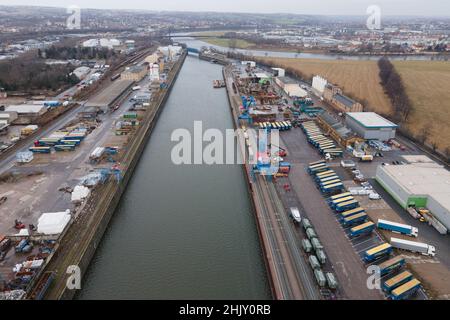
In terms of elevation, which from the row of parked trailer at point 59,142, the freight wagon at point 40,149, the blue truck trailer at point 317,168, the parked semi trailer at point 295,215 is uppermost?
the row of parked trailer at point 59,142

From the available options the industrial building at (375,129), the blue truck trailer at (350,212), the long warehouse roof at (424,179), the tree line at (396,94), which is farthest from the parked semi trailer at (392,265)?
the tree line at (396,94)

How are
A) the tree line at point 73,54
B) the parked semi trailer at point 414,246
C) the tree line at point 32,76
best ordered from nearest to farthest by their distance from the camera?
1. the parked semi trailer at point 414,246
2. the tree line at point 32,76
3. the tree line at point 73,54

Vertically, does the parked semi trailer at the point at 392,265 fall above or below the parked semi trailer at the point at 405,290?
above

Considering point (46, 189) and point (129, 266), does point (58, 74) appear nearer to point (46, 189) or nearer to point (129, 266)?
point (46, 189)

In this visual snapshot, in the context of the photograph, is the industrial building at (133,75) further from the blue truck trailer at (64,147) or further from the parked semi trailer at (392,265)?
the parked semi trailer at (392,265)

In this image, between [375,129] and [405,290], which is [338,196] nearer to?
[405,290]

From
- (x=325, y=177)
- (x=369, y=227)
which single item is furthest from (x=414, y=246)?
(x=325, y=177)
